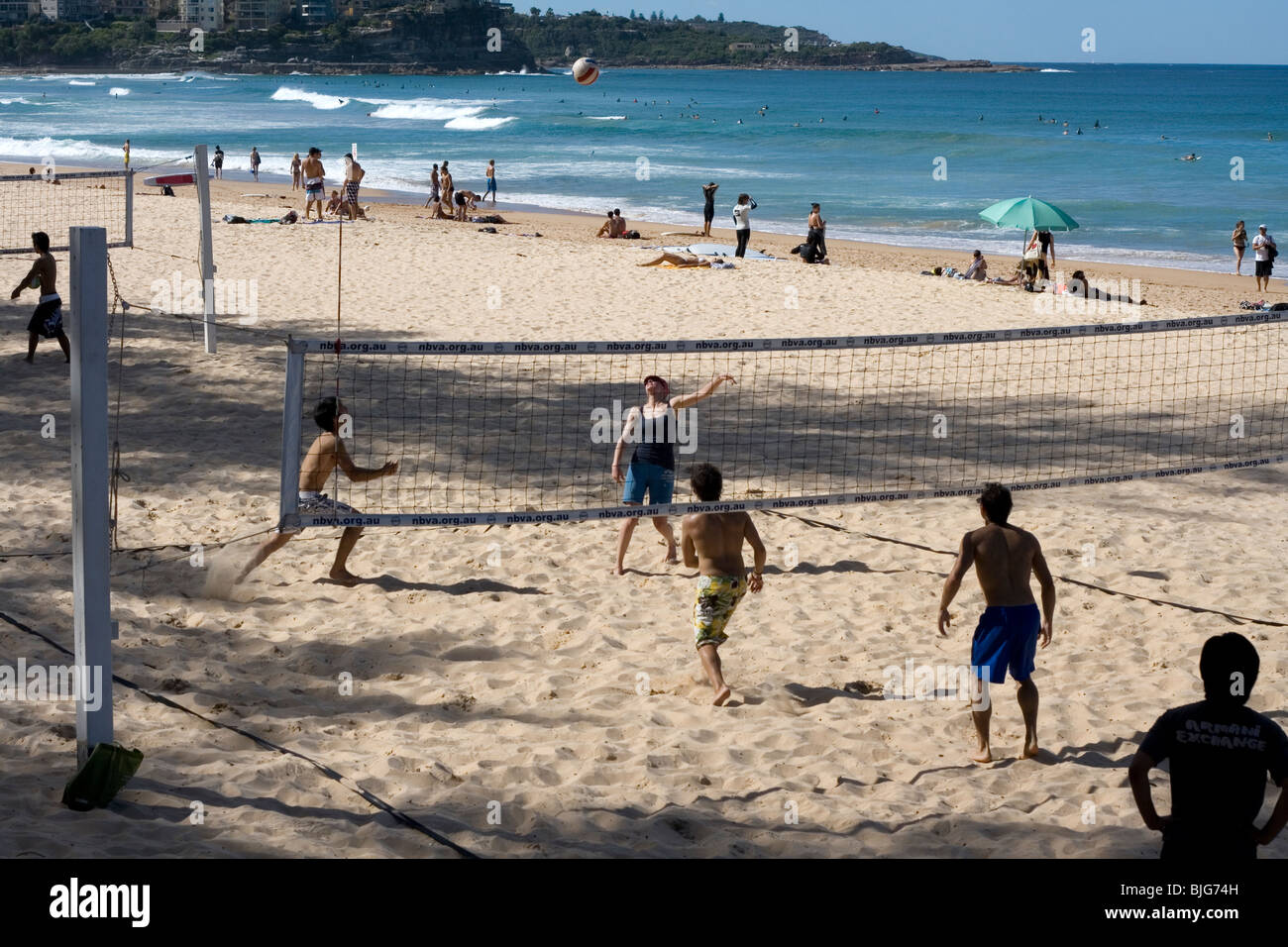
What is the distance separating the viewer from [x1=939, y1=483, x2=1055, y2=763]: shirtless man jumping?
589 centimetres

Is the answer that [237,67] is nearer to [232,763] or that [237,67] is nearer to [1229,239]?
[1229,239]

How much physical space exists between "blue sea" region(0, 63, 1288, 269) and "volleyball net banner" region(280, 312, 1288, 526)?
1742cm

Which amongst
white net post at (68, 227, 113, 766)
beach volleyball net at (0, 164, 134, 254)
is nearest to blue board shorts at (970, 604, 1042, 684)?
white net post at (68, 227, 113, 766)

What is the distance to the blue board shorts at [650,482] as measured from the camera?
8.15m

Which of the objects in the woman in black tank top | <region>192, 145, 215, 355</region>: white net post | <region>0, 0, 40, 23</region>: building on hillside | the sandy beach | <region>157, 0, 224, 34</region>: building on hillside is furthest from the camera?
<region>0, 0, 40, 23</region>: building on hillside

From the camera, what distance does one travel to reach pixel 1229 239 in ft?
107

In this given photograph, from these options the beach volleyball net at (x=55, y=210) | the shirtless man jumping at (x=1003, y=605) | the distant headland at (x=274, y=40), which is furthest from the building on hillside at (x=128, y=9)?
the shirtless man jumping at (x=1003, y=605)

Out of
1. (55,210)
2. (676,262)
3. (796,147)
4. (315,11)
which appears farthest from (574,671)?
(315,11)

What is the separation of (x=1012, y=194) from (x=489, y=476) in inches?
1476

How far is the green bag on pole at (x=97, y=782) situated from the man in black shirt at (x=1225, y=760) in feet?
12.3

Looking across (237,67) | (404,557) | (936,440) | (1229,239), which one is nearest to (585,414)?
(936,440)

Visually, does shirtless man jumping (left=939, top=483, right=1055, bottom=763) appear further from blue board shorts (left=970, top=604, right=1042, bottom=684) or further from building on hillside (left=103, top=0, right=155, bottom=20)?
building on hillside (left=103, top=0, right=155, bottom=20)

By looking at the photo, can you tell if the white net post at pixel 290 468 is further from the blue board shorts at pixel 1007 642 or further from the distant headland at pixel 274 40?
the distant headland at pixel 274 40

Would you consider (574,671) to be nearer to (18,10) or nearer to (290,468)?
(290,468)
